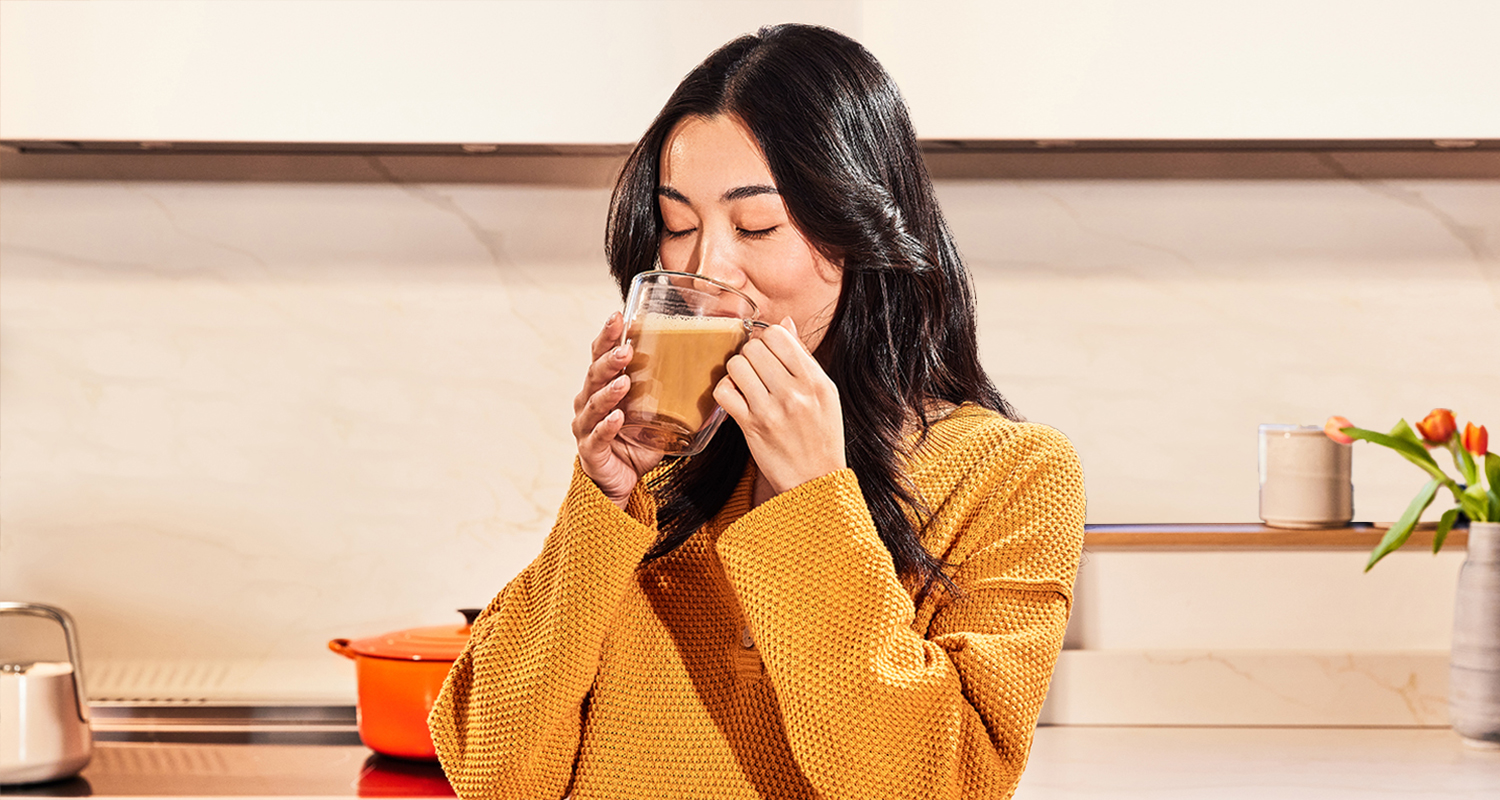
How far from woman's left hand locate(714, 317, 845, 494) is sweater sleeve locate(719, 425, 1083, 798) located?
0.8 inches

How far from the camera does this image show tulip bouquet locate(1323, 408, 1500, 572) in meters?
1.62

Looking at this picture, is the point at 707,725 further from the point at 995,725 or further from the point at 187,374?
the point at 187,374

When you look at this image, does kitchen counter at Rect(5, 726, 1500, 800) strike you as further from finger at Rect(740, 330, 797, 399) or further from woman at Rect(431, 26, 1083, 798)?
finger at Rect(740, 330, 797, 399)

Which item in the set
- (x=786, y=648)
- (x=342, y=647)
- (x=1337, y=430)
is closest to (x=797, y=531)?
(x=786, y=648)

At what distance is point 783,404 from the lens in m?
0.72

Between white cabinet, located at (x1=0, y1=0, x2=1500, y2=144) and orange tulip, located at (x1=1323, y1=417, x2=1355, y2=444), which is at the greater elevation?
white cabinet, located at (x1=0, y1=0, x2=1500, y2=144)

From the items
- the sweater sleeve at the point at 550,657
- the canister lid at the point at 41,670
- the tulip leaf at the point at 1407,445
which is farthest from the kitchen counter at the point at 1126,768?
the sweater sleeve at the point at 550,657

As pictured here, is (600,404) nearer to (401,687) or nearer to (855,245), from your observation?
(855,245)

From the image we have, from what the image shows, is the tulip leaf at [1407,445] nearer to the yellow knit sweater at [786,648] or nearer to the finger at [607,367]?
the yellow knit sweater at [786,648]

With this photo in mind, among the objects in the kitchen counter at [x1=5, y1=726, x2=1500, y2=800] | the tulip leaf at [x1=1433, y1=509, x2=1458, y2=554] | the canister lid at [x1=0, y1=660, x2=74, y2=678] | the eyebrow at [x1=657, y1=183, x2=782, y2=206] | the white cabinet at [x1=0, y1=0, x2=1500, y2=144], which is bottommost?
the kitchen counter at [x1=5, y1=726, x2=1500, y2=800]

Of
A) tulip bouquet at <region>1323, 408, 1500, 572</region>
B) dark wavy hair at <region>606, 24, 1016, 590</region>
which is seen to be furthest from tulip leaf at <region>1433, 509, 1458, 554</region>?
dark wavy hair at <region>606, 24, 1016, 590</region>

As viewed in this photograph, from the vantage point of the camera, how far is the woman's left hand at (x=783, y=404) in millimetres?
724

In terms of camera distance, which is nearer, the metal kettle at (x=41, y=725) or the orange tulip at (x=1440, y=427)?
the metal kettle at (x=41, y=725)

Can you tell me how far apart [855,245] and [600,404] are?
212 mm
